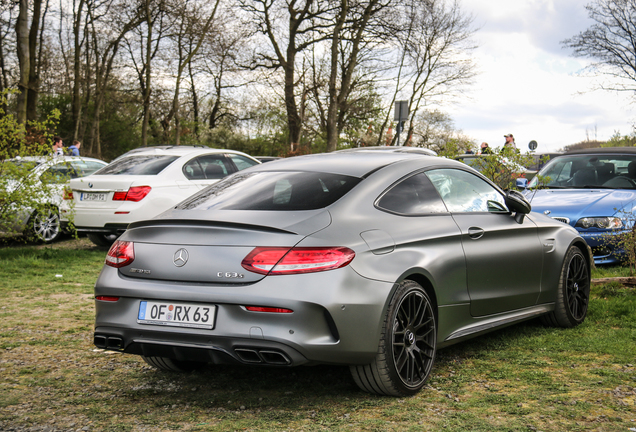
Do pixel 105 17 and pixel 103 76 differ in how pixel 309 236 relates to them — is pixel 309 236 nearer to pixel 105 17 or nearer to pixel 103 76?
pixel 105 17

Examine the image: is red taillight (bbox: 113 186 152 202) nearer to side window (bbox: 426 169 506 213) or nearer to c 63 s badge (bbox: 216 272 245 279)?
side window (bbox: 426 169 506 213)

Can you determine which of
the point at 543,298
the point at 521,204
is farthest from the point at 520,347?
the point at 521,204

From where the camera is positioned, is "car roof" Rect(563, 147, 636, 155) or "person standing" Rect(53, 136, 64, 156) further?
"person standing" Rect(53, 136, 64, 156)

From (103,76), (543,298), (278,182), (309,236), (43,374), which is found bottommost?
(43,374)

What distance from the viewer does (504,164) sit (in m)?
9.14

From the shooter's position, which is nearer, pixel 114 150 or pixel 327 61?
pixel 327 61

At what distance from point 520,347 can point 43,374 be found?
11.6 feet

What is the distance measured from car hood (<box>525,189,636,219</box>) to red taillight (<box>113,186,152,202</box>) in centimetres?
578

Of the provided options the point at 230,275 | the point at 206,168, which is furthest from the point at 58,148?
the point at 230,275

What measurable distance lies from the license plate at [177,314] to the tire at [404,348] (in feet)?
3.01

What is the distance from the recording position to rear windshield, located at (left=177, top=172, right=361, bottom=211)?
4031 mm

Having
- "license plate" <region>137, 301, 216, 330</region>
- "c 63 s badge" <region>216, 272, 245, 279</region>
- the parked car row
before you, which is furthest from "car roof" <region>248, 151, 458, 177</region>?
"license plate" <region>137, 301, 216, 330</region>

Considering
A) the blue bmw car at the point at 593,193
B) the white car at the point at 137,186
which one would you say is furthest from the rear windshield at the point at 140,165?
the blue bmw car at the point at 593,193

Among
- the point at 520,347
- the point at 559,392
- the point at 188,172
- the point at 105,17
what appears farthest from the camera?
the point at 105,17
